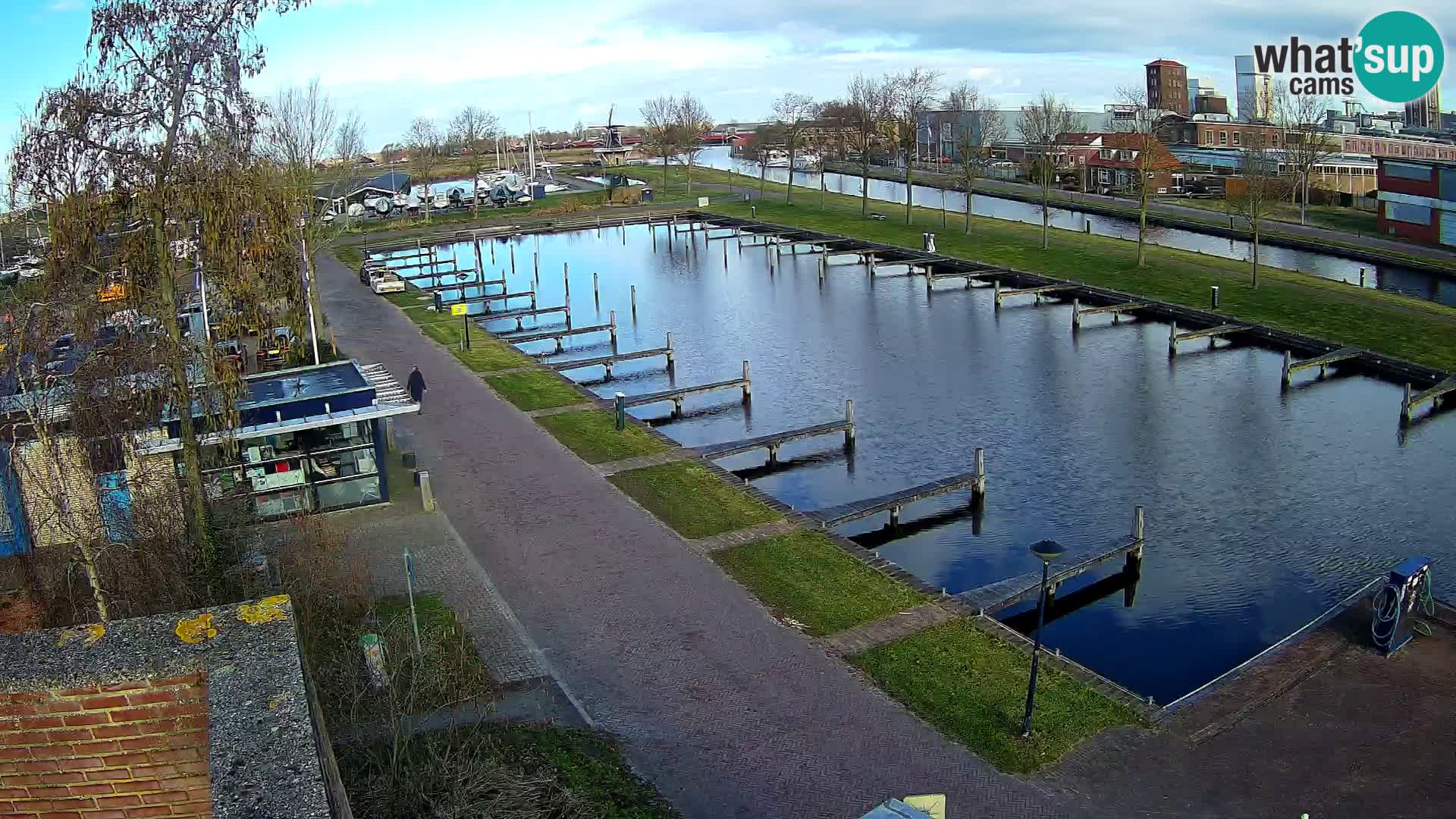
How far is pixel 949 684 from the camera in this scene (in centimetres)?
1638

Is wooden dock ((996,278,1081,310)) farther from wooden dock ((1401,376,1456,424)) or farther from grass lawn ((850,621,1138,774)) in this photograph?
grass lawn ((850,621,1138,774))

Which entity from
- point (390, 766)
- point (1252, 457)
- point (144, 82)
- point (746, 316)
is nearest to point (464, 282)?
point (746, 316)

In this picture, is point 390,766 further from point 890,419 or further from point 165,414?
point 890,419

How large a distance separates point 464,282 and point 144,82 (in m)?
40.9

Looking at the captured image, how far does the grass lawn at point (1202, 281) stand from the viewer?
38.5m

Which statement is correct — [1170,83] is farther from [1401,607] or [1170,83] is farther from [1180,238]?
[1401,607]

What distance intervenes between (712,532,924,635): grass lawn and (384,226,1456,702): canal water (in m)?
2.54

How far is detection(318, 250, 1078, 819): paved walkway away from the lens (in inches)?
547

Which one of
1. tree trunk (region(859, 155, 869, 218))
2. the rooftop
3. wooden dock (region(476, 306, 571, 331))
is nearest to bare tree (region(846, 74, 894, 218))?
tree trunk (region(859, 155, 869, 218))

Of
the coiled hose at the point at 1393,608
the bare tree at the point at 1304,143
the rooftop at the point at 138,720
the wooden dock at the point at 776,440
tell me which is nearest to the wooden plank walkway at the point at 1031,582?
the coiled hose at the point at 1393,608

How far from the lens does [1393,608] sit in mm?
17203

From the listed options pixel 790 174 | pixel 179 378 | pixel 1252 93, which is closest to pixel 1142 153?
pixel 790 174

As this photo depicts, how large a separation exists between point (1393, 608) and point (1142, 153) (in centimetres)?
4225

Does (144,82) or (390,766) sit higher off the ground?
(144,82)
